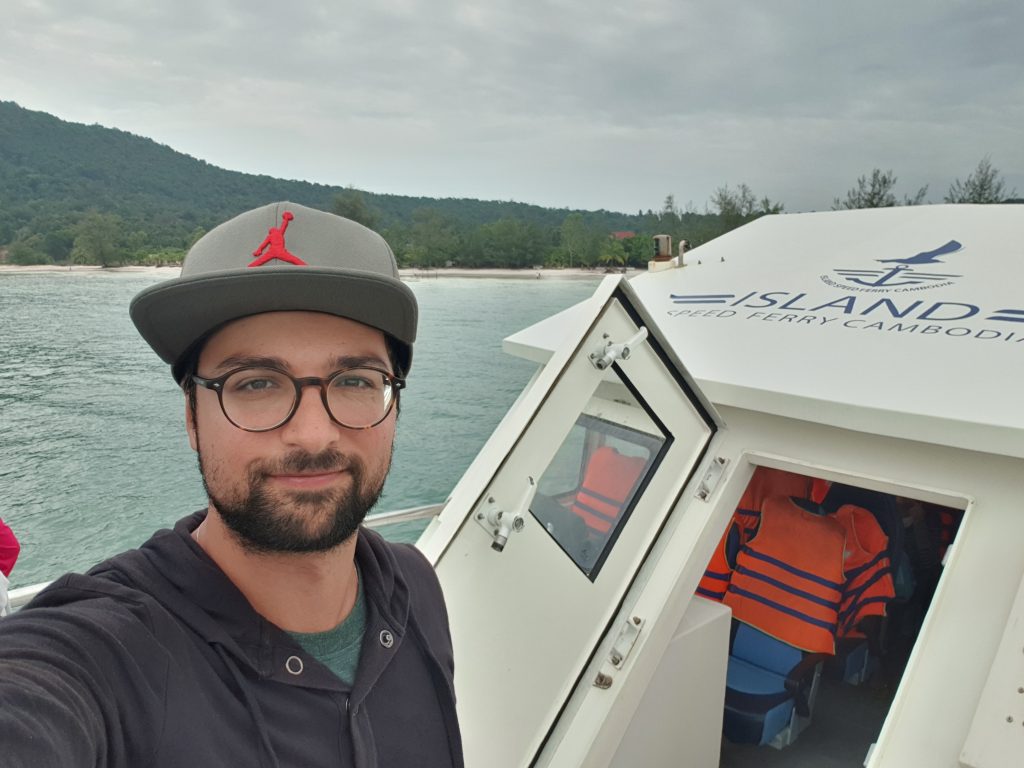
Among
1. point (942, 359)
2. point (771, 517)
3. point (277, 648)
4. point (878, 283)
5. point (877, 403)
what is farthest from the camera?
point (771, 517)

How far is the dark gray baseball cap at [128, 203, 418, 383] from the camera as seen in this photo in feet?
2.58

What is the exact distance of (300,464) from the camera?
81 cm

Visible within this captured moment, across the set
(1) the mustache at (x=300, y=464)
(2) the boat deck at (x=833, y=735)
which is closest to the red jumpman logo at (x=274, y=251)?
(1) the mustache at (x=300, y=464)

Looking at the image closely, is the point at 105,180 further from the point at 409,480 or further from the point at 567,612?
the point at 567,612

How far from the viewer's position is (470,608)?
4.96 feet

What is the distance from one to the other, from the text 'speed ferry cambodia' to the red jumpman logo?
0.79m

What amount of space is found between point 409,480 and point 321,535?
9.01m

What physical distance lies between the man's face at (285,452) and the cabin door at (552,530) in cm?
68

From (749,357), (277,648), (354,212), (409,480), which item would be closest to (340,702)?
(277,648)

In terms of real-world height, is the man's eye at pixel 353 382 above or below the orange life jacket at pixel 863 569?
below

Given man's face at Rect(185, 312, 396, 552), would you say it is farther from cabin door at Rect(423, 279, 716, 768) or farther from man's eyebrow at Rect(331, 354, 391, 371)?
cabin door at Rect(423, 279, 716, 768)

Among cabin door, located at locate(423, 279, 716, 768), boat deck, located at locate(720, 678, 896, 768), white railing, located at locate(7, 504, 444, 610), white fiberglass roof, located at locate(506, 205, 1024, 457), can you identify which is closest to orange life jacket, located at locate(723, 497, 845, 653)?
boat deck, located at locate(720, 678, 896, 768)

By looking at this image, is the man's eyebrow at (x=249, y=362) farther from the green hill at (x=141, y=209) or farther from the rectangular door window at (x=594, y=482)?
the green hill at (x=141, y=209)

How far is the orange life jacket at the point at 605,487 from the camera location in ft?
6.09
